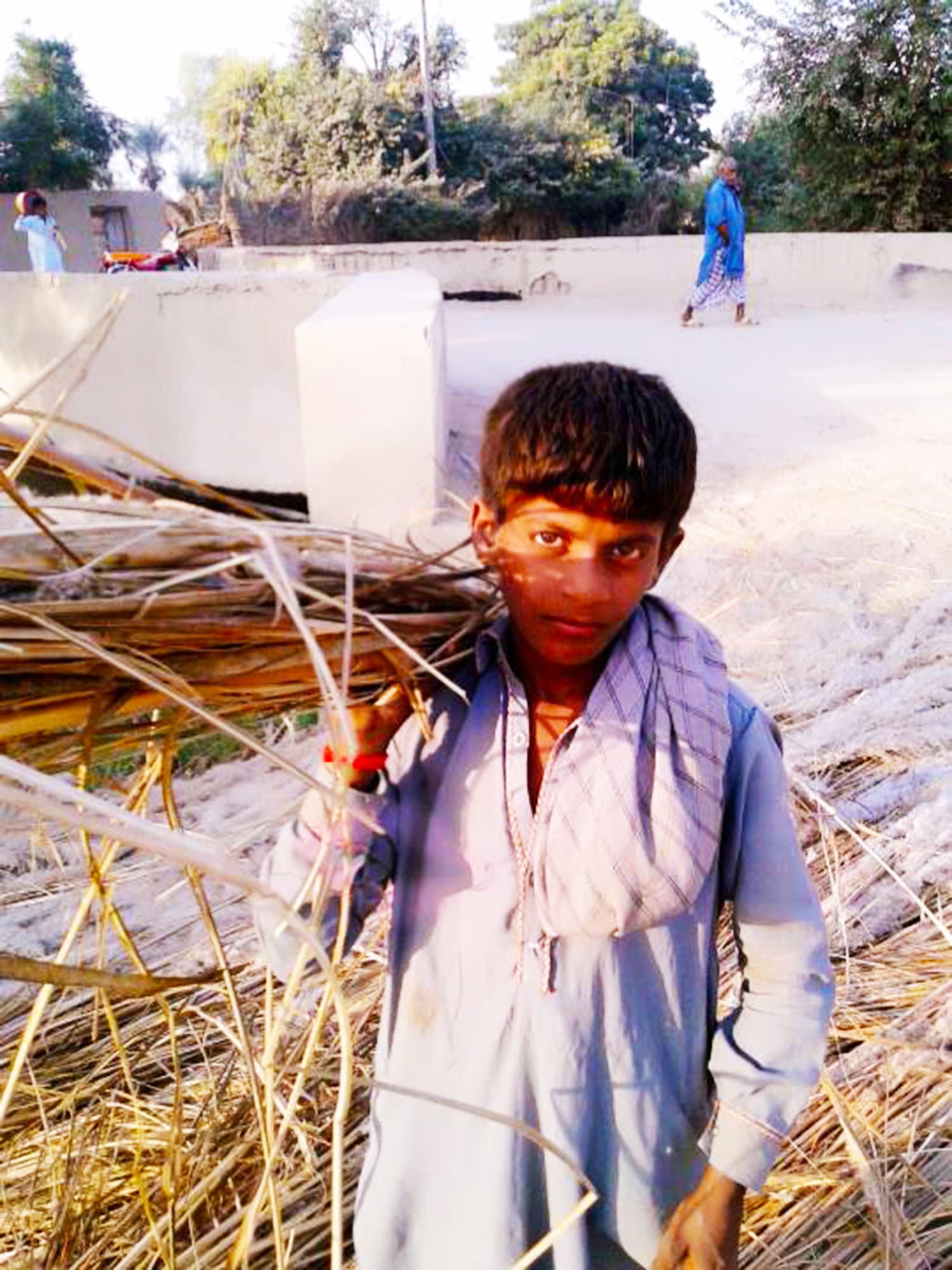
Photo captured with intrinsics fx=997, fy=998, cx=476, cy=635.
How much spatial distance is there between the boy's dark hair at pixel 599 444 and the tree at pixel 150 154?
46819 millimetres

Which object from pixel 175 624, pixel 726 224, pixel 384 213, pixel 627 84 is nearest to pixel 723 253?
pixel 726 224

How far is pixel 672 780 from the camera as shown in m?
1.01

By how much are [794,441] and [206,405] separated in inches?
144

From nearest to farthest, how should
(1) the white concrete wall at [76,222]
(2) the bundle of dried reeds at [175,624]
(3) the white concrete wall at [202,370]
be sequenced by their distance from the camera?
(2) the bundle of dried reeds at [175,624] → (3) the white concrete wall at [202,370] → (1) the white concrete wall at [76,222]

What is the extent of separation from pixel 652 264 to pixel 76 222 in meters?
19.2

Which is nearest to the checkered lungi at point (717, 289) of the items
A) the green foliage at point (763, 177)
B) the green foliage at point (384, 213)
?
the green foliage at point (763, 177)

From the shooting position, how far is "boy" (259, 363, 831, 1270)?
1025 mm

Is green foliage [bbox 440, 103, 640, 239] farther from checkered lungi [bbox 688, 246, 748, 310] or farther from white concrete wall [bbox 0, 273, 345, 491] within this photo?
white concrete wall [bbox 0, 273, 345, 491]

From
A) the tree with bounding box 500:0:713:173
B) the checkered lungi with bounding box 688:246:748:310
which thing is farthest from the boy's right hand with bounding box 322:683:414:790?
the tree with bounding box 500:0:713:173

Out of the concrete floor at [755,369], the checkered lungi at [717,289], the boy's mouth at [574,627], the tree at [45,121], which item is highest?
the tree at [45,121]

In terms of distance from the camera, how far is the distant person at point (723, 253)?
1119cm

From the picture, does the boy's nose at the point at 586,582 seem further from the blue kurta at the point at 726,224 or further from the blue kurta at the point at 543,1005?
the blue kurta at the point at 726,224

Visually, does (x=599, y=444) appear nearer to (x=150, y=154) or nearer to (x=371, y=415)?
(x=371, y=415)

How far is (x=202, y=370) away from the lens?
20.3 ft
